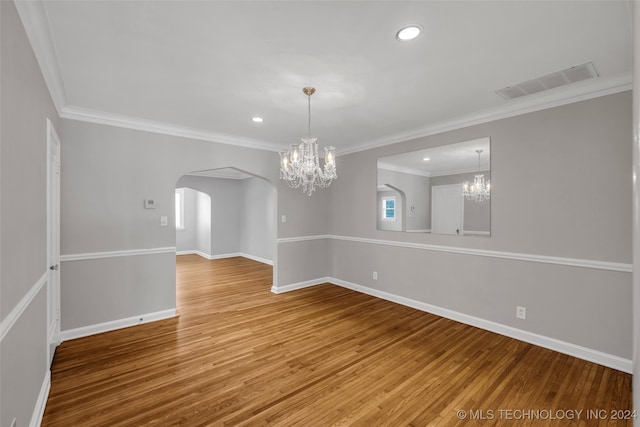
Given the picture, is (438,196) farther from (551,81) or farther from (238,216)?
(238,216)

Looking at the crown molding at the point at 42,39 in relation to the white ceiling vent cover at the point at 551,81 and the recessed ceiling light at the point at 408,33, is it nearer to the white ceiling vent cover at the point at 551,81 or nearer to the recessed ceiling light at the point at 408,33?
the recessed ceiling light at the point at 408,33

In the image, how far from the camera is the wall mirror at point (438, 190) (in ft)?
11.4

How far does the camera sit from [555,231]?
9.51 ft

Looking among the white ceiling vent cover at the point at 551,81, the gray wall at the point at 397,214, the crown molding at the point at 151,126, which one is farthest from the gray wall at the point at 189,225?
the white ceiling vent cover at the point at 551,81

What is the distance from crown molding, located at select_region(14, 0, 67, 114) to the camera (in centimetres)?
153

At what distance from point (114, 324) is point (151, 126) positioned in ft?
8.62

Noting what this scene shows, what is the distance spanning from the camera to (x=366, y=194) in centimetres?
495

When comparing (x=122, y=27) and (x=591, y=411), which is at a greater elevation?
(x=122, y=27)

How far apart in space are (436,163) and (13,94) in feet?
13.6

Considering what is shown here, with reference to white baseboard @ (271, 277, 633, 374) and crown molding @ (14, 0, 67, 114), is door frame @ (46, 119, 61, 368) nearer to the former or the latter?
crown molding @ (14, 0, 67, 114)

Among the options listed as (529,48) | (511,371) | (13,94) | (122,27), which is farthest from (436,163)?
(13,94)

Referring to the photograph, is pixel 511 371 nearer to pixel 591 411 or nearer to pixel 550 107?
pixel 591 411

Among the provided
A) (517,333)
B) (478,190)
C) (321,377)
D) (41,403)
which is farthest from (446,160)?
(41,403)

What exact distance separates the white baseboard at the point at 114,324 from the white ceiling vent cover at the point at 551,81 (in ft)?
16.2
